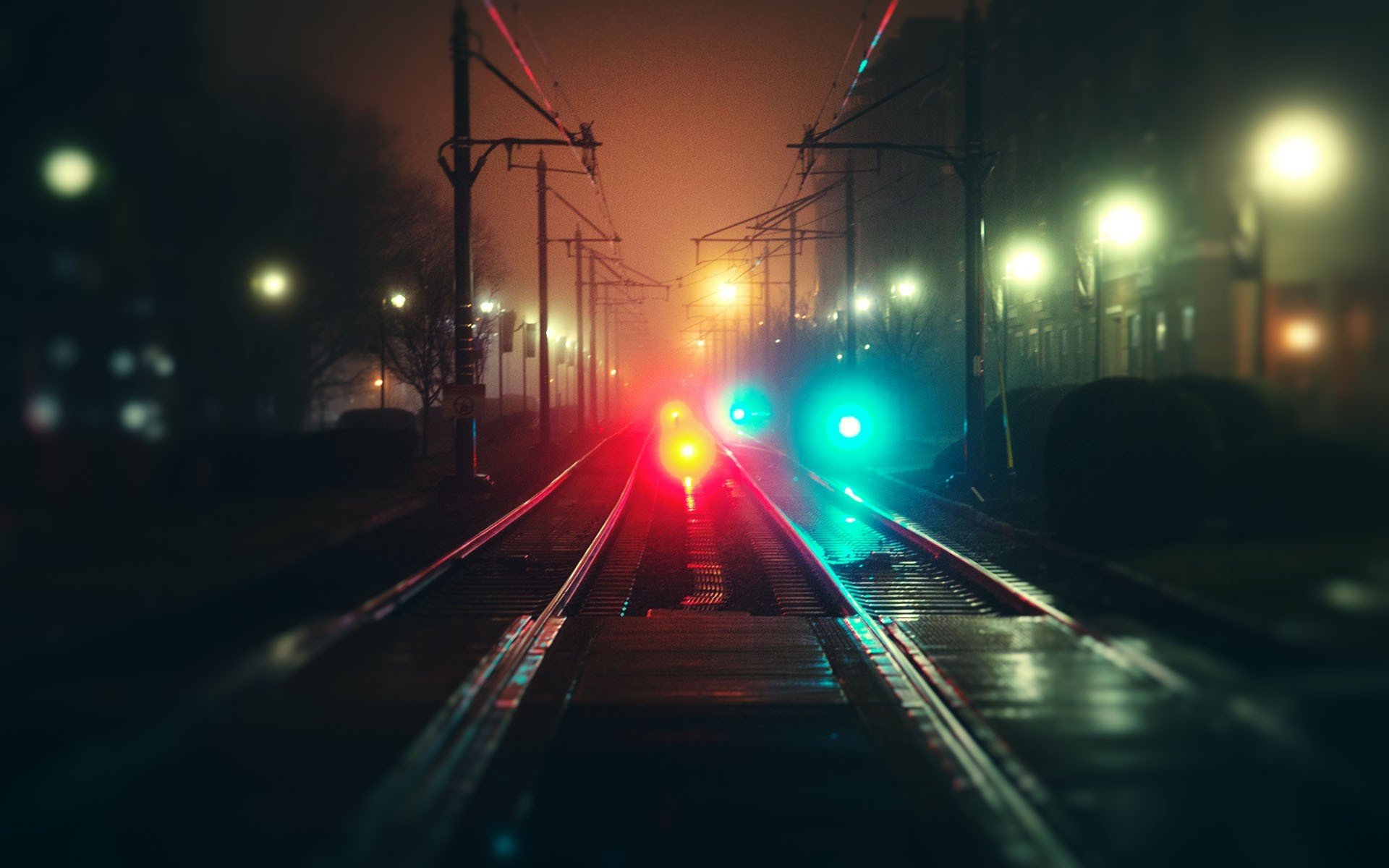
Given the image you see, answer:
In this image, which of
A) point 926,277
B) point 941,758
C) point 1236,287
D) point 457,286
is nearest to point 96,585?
point 941,758

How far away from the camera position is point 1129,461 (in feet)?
41.4

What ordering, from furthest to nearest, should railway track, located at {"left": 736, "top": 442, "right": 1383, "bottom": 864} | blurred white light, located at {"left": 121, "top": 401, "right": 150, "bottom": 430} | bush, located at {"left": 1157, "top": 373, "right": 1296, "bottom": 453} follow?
blurred white light, located at {"left": 121, "top": 401, "right": 150, "bottom": 430}, bush, located at {"left": 1157, "top": 373, "right": 1296, "bottom": 453}, railway track, located at {"left": 736, "top": 442, "right": 1383, "bottom": 864}

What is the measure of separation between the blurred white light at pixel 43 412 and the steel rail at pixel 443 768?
3.07 meters

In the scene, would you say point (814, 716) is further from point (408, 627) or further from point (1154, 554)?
point (1154, 554)

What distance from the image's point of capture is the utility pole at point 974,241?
20.0 meters

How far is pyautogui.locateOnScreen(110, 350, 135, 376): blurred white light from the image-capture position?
8422 mm

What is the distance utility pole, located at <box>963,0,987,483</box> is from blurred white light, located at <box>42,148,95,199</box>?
1457 centimetres

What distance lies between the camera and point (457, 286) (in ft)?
77.8

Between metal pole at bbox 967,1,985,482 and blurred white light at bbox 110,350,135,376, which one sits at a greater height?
metal pole at bbox 967,1,985,482

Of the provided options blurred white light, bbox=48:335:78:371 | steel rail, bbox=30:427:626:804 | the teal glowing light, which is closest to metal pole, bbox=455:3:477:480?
steel rail, bbox=30:427:626:804

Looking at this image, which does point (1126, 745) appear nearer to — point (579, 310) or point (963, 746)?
point (963, 746)

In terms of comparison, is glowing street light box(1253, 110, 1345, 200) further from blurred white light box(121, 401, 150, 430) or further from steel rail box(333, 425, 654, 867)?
blurred white light box(121, 401, 150, 430)

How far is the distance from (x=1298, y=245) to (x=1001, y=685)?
3560 mm

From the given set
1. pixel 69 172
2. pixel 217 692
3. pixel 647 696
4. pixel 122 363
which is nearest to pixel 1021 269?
pixel 647 696
